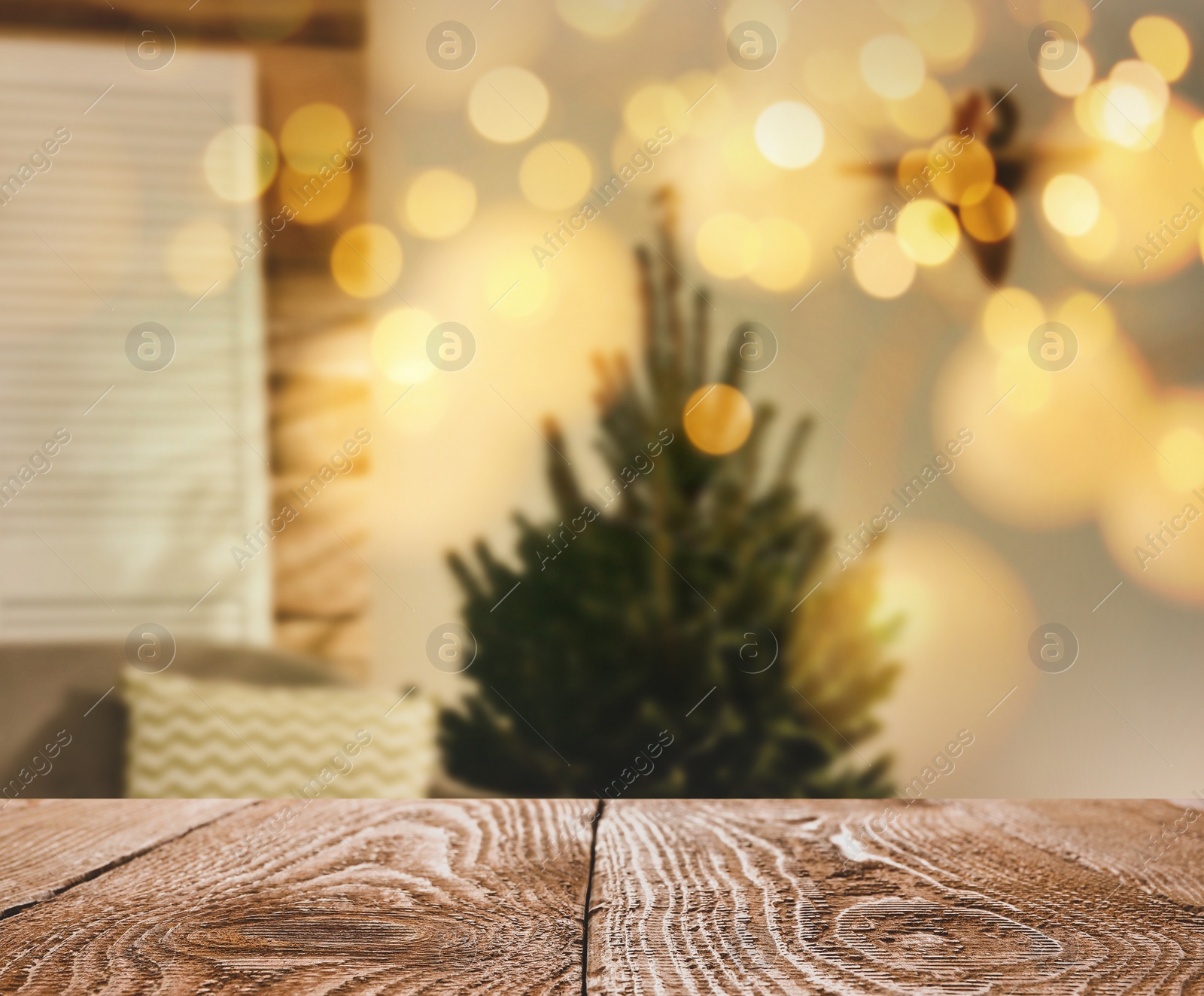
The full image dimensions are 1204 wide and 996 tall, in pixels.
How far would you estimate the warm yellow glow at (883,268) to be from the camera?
68.6 inches

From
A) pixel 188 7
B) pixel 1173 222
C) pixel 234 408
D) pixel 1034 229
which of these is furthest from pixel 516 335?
pixel 1173 222

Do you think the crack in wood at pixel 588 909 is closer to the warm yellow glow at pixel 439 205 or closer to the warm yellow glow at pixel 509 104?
the warm yellow glow at pixel 439 205

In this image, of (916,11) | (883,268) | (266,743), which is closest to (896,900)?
(266,743)

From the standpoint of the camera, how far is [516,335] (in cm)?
172

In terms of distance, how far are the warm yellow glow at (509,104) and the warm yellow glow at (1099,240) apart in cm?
119

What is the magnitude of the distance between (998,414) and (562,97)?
1.16 m

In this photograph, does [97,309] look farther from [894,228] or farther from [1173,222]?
[1173,222]

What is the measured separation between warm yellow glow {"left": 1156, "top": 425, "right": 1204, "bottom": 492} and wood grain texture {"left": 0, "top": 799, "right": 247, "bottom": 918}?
6.31ft

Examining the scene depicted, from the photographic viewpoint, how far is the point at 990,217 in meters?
1.76

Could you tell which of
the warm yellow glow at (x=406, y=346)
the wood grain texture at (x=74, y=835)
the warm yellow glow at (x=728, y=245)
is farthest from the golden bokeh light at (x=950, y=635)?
the wood grain texture at (x=74, y=835)

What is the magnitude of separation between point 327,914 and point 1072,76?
2129 millimetres

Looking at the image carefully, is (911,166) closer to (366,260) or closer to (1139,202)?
(1139,202)

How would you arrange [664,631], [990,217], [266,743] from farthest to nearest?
[990,217] < [664,631] < [266,743]

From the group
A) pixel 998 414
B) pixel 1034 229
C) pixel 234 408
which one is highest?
pixel 234 408
